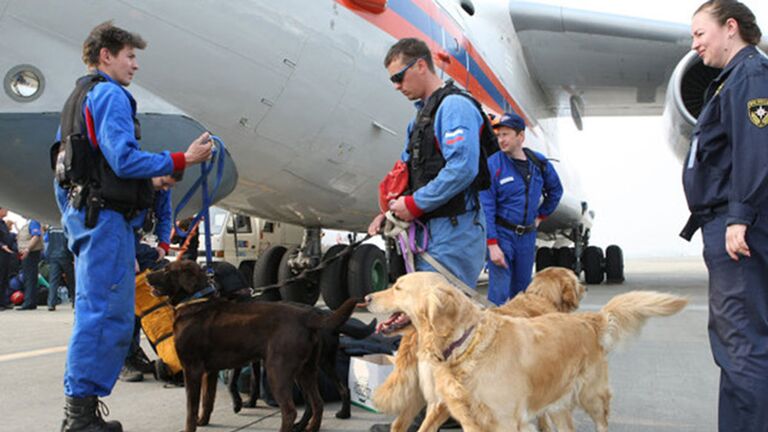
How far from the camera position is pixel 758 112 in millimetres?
2309

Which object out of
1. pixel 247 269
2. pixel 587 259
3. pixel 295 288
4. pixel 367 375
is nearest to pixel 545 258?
pixel 587 259

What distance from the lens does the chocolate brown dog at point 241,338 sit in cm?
303

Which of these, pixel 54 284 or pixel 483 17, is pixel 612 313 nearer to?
pixel 483 17

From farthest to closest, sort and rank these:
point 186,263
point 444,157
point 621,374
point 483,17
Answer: point 483,17 < point 621,374 < point 186,263 < point 444,157

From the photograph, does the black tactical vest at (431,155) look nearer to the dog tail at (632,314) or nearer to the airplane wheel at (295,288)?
the dog tail at (632,314)

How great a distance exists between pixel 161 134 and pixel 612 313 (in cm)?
269

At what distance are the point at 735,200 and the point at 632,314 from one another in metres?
0.77

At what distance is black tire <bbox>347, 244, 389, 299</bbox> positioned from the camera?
718 cm

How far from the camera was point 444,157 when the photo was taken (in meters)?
2.88

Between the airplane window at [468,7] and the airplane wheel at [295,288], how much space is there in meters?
3.89

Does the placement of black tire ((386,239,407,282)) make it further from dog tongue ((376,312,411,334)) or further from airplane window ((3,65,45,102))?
dog tongue ((376,312,411,334))

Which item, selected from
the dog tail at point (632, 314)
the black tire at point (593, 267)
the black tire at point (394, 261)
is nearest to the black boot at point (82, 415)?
the dog tail at point (632, 314)

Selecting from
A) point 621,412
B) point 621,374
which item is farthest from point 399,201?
point 621,374

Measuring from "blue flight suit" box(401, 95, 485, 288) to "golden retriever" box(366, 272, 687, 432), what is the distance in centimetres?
36
